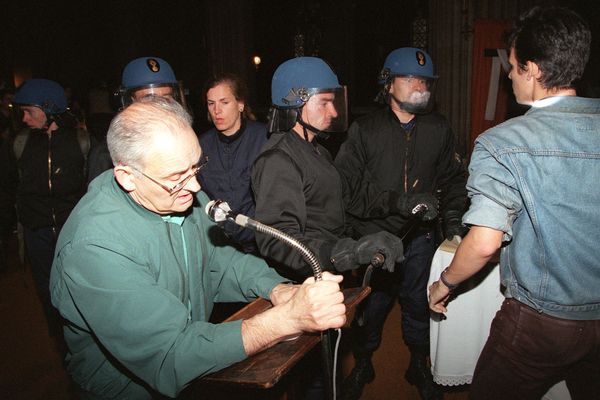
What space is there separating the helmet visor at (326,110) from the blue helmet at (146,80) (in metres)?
1.75

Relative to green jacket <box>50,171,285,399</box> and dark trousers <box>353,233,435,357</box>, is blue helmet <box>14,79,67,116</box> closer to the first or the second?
green jacket <box>50,171,285,399</box>

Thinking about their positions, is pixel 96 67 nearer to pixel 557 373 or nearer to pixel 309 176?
pixel 309 176

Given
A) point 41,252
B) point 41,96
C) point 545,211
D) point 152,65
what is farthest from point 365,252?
point 41,96

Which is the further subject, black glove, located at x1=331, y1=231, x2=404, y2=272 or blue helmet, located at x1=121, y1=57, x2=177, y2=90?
blue helmet, located at x1=121, y1=57, x2=177, y2=90

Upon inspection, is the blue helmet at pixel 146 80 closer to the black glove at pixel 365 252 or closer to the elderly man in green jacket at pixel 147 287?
the elderly man in green jacket at pixel 147 287

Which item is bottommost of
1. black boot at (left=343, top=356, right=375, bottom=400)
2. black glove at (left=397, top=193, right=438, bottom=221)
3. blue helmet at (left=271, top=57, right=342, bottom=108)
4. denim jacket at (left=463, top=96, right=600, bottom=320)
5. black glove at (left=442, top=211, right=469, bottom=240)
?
black boot at (left=343, top=356, right=375, bottom=400)

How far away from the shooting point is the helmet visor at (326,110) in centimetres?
272

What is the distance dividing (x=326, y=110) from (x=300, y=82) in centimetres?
27

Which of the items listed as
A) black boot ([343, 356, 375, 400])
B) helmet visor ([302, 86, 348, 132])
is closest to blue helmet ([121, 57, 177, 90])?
helmet visor ([302, 86, 348, 132])

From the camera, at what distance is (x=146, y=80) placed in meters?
3.85

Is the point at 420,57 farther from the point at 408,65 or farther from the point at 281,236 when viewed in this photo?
the point at 281,236

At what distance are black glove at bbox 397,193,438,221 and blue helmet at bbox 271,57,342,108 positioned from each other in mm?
1109

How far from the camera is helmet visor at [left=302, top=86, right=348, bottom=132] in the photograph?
2.72 metres

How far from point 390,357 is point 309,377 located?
5.80 feet
